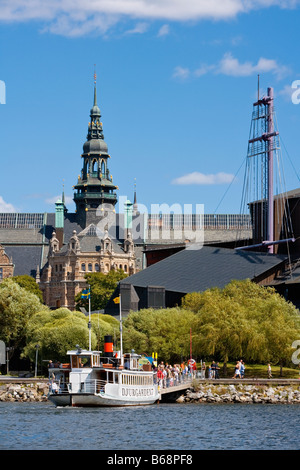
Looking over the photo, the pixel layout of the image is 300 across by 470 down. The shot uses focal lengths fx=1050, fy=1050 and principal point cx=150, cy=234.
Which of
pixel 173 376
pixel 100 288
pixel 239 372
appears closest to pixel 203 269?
pixel 239 372

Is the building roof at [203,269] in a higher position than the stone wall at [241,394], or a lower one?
higher

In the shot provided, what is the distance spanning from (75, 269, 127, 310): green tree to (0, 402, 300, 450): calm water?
8974 cm

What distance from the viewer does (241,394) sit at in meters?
81.2

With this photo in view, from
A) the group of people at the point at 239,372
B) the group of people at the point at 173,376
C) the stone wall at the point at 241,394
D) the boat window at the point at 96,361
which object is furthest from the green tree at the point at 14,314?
the boat window at the point at 96,361

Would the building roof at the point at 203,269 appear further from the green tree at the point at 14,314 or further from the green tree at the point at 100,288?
the green tree at the point at 100,288

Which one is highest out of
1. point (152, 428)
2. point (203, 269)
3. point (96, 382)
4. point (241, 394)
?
point (203, 269)

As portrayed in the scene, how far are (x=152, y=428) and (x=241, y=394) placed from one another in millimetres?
22151

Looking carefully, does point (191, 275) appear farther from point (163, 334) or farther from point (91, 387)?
point (91, 387)

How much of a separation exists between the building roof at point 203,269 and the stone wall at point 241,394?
37.1 m

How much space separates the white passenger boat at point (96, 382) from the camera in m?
73.9

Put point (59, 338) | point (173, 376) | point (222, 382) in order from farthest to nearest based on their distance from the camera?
Answer: 1. point (59, 338)
2. point (173, 376)
3. point (222, 382)

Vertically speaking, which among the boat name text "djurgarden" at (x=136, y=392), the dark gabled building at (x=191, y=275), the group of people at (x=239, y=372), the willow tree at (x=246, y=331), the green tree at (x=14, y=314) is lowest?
the boat name text "djurgarden" at (x=136, y=392)
